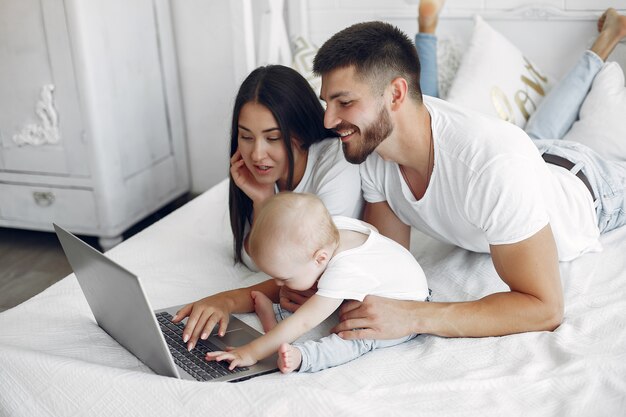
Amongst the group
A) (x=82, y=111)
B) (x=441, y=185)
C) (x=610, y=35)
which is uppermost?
(x=610, y=35)

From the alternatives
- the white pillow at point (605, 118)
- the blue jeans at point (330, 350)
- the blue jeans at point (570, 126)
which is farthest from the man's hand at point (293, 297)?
the white pillow at point (605, 118)

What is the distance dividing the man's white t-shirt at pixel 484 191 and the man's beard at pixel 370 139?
0.10 metres

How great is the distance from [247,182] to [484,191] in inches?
23.3

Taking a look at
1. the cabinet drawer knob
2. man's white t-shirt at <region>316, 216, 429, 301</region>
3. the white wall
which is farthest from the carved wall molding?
man's white t-shirt at <region>316, 216, 429, 301</region>

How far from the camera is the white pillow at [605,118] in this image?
7.37 feet

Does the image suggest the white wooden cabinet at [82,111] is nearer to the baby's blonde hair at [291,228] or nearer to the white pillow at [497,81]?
the white pillow at [497,81]

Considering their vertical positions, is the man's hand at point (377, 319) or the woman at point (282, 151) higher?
the woman at point (282, 151)

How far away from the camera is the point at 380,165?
5.55ft

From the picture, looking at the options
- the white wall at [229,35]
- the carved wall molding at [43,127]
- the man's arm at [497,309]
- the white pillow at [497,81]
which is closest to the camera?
the man's arm at [497,309]

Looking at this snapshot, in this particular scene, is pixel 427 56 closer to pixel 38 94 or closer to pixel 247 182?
pixel 247 182

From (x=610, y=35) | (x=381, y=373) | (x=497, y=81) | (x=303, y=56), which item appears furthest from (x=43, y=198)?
(x=610, y=35)

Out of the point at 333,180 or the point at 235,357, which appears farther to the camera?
the point at 333,180

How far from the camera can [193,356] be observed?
138 cm

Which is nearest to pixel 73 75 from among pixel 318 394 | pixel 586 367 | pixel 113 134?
pixel 113 134
